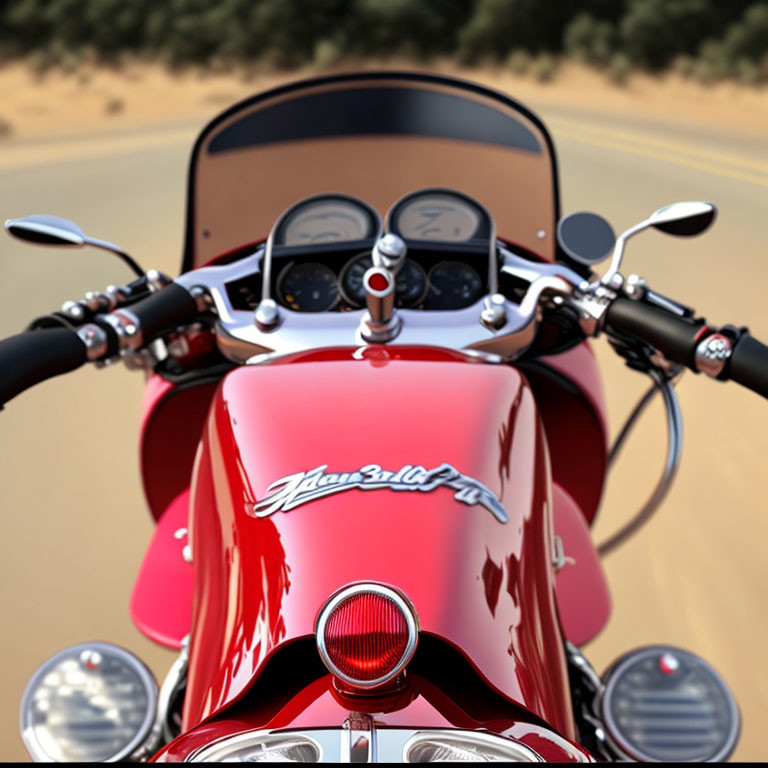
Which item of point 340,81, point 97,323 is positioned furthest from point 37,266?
point 97,323

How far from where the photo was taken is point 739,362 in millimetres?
1798

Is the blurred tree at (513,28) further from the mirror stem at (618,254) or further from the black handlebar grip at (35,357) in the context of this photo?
the black handlebar grip at (35,357)

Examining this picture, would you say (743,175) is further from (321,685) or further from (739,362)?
(321,685)

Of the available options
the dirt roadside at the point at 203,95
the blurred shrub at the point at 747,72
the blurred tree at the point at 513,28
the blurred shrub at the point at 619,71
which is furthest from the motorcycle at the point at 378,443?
the blurred tree at the point at 513,28

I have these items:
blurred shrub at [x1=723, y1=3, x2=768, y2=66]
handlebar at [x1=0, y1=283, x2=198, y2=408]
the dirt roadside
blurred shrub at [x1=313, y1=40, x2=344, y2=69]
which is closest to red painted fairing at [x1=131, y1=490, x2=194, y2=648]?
handlebar at [x1=0, y1=283, x2=198, y2=408]

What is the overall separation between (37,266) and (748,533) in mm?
6255

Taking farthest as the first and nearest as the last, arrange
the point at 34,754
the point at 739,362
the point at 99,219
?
the point at 99,219
the point at 34,754
the point at 739,362

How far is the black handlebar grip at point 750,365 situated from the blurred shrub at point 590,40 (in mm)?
21619

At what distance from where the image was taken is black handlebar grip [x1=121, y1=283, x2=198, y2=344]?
6.79ft

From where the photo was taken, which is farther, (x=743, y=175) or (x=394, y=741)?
(x=743, y=175)

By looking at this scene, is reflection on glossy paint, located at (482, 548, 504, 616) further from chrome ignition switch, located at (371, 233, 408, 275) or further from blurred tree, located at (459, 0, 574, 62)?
blurred tree, located at (459, 0, 574, 62)

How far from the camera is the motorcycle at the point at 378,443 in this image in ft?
4.58

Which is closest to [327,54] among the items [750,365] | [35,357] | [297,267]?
[297,267]

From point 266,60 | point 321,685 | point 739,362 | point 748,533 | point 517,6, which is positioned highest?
point 739,362
